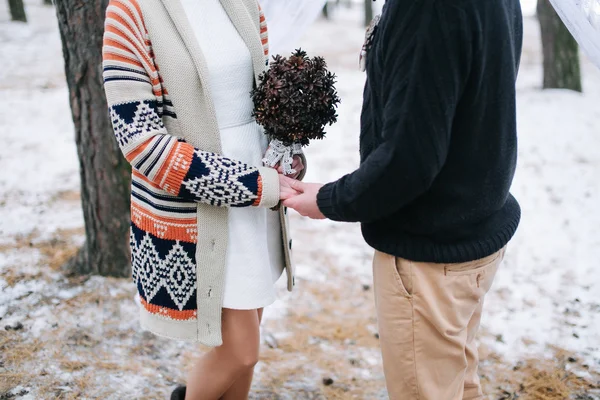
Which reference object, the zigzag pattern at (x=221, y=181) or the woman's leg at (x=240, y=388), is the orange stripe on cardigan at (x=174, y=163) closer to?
the zigzag pattern at (x=221, y=181)

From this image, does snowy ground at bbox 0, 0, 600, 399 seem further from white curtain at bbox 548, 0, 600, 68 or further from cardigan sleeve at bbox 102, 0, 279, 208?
white curtain at bbox 548, 0, 600, 68

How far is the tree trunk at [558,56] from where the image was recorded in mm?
8484

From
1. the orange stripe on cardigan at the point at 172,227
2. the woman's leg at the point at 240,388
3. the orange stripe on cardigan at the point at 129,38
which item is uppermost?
the orange stripe on cardigan at the point at 129,38

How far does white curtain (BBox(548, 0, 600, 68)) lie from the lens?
2268mm

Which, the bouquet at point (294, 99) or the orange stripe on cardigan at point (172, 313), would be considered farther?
the orange stripe on cardigan at point (172, 313)

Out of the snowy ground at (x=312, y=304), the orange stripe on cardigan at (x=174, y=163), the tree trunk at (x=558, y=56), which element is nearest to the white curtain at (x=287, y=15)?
the orange stripe on cardigan at (x=174, y=163)

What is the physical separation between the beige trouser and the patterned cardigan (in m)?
0.53

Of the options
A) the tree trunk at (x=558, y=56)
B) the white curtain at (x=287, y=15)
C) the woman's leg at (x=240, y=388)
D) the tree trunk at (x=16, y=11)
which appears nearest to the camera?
the woman's leg at (x=240, y=388)

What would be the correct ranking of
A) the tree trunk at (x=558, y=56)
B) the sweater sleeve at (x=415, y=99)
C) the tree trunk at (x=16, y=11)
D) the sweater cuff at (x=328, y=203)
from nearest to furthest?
1. the sweater sleeve at (x=415, y=99)
2. the sweater cuff at (x=328, y=203)
3. the tree trunk at (x=558, y=56)
4. the tree trunk at (x=16, y=11)

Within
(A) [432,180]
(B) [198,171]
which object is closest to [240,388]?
(B) [198,171]

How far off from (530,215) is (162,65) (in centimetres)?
398

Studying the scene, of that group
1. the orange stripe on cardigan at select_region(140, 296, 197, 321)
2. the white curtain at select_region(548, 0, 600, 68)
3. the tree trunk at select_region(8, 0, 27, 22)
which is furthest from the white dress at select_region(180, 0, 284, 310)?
the tree trunk at select_region(8, 0, 27, 22)

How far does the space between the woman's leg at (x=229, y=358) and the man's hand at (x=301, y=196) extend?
1.67ft

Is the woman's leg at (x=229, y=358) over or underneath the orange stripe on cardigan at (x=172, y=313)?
underneath
